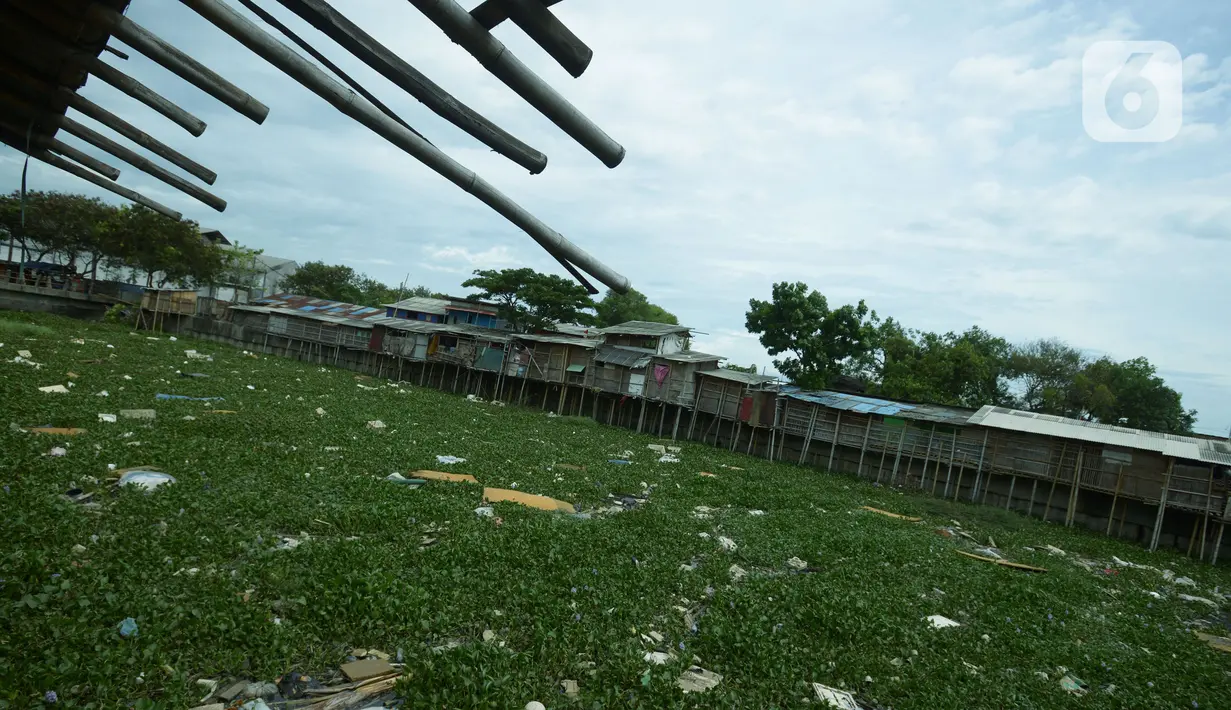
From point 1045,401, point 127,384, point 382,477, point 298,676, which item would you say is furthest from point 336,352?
point 1045,401

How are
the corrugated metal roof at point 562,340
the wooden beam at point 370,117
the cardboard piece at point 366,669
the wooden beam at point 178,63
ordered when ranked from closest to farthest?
the wooden beam at point 370,117
the wooden beam at point 178,63
the cardboard piece at point 366,669
the corrugated metal roof at point 562,340

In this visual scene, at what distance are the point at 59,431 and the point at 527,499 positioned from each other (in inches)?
272

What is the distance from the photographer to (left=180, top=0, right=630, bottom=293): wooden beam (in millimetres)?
2062

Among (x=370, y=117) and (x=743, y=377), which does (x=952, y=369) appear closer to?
(x=743, y=377)

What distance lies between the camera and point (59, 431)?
9.51 metres

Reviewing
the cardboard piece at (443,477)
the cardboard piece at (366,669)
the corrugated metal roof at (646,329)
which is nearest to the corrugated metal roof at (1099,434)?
the corrugated metal roof at (646,329)

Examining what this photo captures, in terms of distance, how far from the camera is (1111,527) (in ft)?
67.3

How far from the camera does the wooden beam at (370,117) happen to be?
81.2 inches

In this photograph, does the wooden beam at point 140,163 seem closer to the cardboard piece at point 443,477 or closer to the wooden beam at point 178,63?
the wooden beam at point 178,63

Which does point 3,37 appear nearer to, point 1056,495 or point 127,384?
point 127,384

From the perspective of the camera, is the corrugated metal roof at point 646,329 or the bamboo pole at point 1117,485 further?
the corrugated metal roof at point 646,329

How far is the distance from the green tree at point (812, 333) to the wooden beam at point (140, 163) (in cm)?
3042

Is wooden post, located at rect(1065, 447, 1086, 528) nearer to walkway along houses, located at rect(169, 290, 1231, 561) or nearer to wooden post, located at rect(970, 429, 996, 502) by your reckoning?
walkway along houses, located at rect(169, 290, 1231, 561)

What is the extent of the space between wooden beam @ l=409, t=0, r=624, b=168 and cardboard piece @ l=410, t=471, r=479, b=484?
9.26 m
